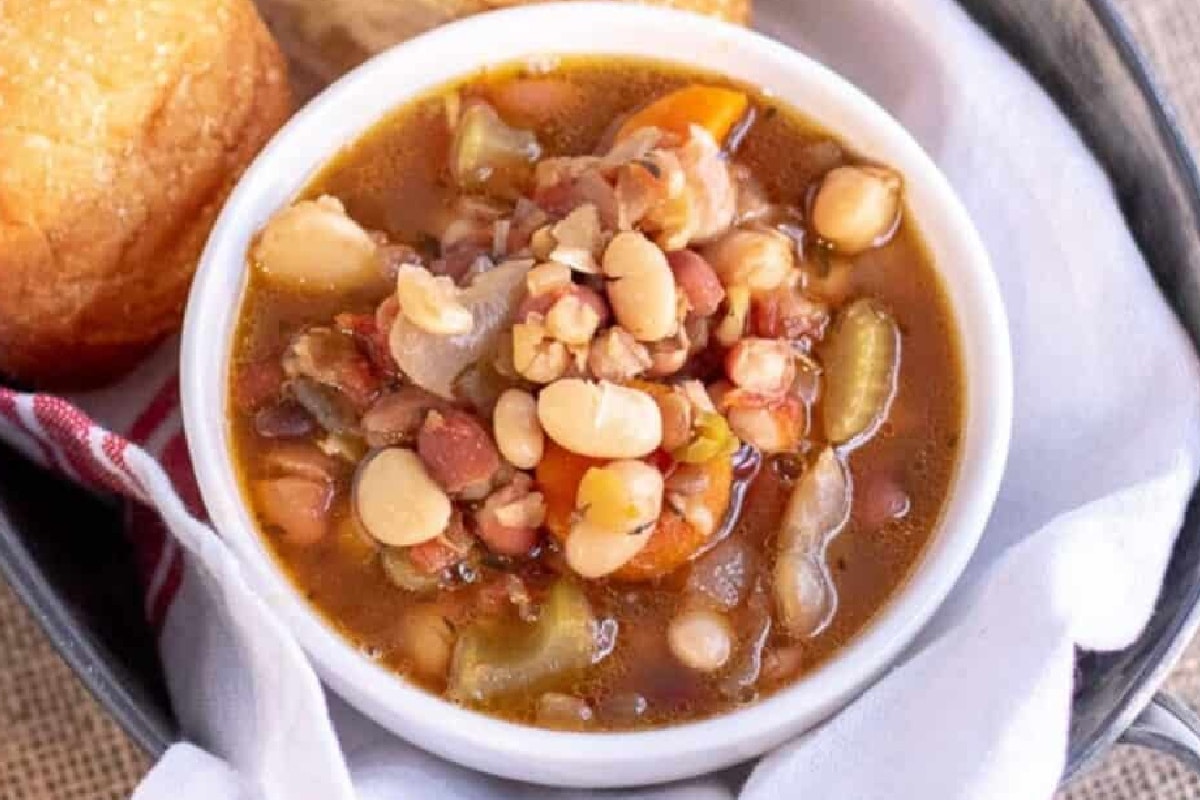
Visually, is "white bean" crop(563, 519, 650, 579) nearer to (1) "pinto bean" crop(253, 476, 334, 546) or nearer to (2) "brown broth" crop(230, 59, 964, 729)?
(2) "brown broth" crop(230, 59, 964, 729)

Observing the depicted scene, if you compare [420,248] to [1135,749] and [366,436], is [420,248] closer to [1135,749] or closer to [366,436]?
[366,436]

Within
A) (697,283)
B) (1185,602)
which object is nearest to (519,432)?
(697,283)

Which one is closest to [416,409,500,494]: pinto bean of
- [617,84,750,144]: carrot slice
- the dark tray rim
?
[617,84,750,144]: carrot slice

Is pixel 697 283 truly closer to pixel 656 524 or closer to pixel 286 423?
pixel 656 524

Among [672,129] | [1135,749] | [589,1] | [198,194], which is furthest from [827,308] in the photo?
[1135,749]

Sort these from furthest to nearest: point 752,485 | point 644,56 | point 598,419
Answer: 1. point 644,56
2. point 752,485
3. point 598,419

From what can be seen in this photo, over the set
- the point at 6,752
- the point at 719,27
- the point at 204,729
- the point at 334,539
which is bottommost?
the point at 6,752
